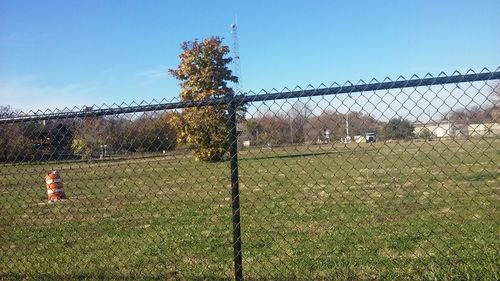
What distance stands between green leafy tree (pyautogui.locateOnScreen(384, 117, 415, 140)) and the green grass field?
1.42ft

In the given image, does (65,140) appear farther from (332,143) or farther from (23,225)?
(23,225)

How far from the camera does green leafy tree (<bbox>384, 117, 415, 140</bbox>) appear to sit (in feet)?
10.7

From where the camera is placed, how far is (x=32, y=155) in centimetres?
535

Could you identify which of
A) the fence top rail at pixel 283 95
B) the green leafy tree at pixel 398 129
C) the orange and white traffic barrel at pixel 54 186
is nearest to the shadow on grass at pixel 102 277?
the fence top rail at pixel 283 95

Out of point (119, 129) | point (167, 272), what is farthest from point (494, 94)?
point (119, 129)

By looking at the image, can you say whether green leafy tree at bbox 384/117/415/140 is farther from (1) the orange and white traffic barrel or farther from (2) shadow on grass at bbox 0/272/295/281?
(1) the orange and white traffic barrel

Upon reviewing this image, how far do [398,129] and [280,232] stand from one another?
9.79 ft

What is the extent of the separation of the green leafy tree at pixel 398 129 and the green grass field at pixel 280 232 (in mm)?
434

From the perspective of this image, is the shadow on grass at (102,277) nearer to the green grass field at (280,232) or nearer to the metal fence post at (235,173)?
the green grass field at (280,232)

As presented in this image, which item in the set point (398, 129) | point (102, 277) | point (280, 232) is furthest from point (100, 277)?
point (398, 129)

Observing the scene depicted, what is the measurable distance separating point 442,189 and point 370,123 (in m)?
7.02

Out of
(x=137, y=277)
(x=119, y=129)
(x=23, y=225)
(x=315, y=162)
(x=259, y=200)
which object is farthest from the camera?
(x=315, y=162)

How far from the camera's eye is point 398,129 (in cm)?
339

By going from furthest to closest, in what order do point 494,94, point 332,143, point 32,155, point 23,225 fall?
point 23,225 → point 32,155 → point 332,143 → point 494,94
